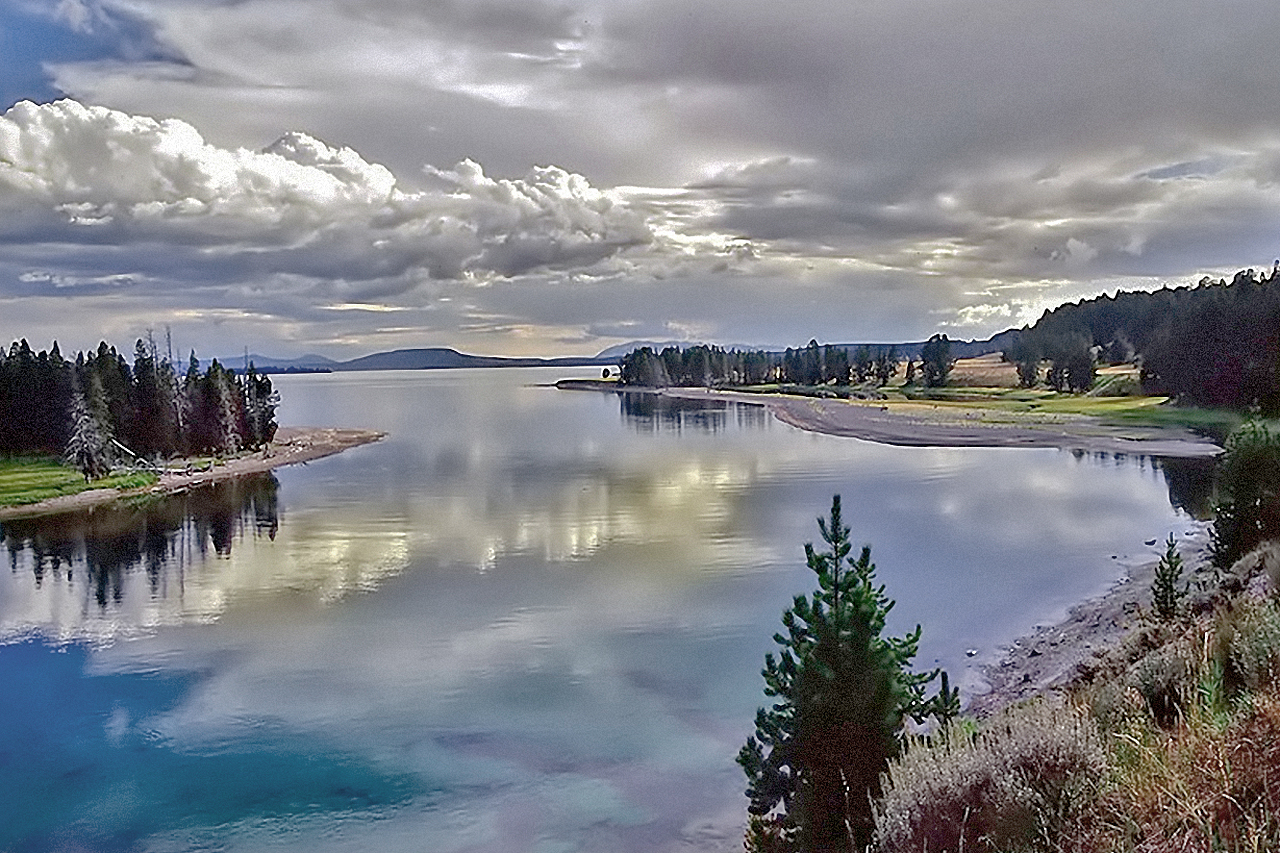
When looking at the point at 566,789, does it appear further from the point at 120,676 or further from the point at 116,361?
the point at 116,361

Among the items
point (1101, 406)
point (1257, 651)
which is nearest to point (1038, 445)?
point (1101, 406)

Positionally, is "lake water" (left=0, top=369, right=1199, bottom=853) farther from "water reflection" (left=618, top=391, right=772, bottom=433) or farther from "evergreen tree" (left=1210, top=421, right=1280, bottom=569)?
"water reflection" (left=618, top=391, right=772, bottom=433)

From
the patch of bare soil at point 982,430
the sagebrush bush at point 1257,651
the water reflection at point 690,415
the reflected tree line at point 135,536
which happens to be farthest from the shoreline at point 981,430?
the sagebrush bush at point 1257,651

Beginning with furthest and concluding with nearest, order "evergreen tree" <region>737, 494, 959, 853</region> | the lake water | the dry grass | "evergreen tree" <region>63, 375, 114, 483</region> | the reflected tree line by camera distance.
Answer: "evergreen tree" <region>63, 375, 114, 483</region> < the reflected tree line < the lake water < "evergreen tree" <region>737, 494, 959, 853</region> < the dry grass

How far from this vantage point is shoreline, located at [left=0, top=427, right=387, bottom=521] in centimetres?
6034

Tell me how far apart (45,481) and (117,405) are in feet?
36.0

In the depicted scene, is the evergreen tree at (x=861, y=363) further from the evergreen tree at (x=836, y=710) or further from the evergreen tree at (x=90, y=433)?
the evergreen tree at (x=836, y=710)

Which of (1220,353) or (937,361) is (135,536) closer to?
(1220,353)

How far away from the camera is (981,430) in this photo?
9200 cm

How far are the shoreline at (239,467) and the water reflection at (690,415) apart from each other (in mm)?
33291

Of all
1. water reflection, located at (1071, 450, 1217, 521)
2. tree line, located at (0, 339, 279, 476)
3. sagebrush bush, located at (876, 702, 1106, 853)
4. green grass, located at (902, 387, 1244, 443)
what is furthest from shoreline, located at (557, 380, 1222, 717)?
tree line, located at (0, 339, 279, 476)

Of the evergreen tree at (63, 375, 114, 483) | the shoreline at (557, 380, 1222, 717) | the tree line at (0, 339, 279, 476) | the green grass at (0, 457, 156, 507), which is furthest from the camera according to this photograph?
the tree line at (0, 339, 279, 476)

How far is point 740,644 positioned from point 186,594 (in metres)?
21.4

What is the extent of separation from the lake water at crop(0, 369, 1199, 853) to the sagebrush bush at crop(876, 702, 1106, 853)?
31.5ft
